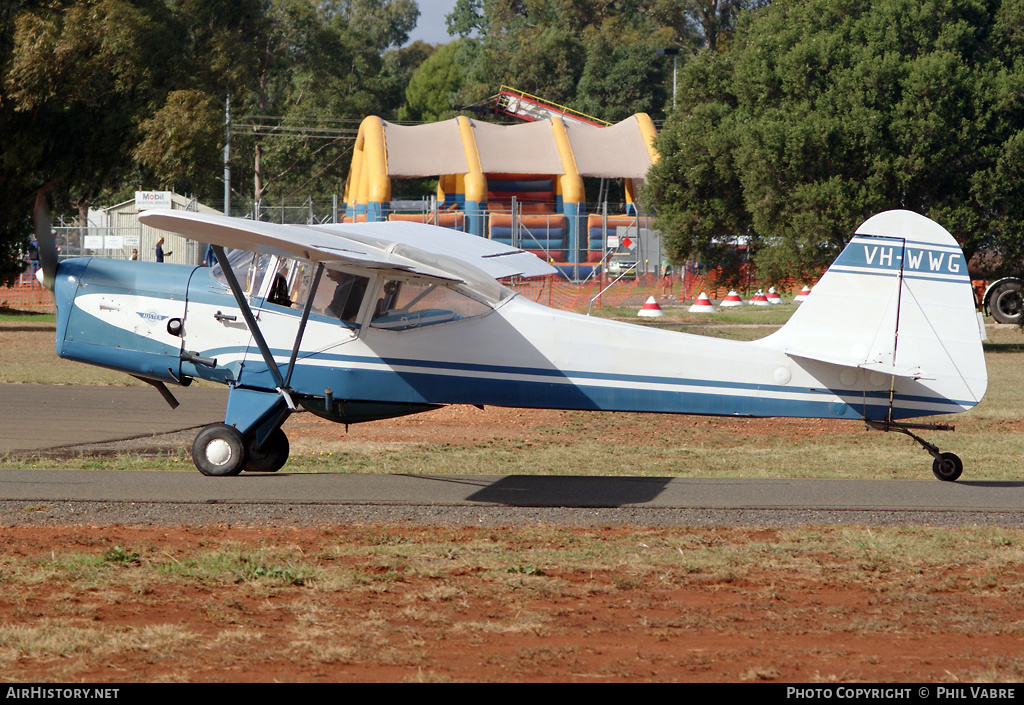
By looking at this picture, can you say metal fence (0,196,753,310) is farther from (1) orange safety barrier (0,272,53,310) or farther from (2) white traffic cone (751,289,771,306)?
(2) white traffic cone (751,289,771,306)

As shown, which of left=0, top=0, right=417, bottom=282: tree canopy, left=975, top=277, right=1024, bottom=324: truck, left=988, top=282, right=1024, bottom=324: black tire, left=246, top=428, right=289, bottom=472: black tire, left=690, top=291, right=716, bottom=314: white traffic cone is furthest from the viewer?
left=690, top=291, right=716, bottom=314: white traffic cone

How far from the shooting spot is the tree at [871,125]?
23.5m

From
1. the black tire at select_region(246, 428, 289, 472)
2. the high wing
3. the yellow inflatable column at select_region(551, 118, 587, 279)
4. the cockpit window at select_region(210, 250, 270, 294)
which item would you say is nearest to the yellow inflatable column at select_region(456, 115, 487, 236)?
the yellow inflatable column at select_region(551, 118, 587, 279)

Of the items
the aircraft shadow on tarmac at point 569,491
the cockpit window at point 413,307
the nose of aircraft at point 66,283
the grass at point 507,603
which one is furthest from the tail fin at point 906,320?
the nose of aircraft at point 66,283

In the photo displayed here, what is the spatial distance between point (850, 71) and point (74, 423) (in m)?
19.0

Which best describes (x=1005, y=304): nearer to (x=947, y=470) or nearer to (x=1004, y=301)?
(x=1004, y=301)

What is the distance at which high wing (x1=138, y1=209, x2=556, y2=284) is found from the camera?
7957mm

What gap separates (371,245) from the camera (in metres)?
9.45

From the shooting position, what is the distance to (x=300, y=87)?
7688 cm

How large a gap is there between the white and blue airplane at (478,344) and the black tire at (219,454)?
1cm

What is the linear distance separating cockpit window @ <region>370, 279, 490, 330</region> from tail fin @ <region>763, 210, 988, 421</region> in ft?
10.2

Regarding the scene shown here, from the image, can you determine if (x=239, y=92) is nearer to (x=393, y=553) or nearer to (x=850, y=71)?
(x=850, y=71)

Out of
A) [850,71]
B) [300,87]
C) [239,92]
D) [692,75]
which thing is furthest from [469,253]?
[300,87]

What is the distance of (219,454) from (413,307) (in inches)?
86.8
